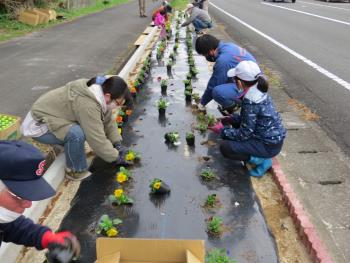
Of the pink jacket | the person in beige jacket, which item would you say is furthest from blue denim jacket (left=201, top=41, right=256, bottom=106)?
the pink jacket

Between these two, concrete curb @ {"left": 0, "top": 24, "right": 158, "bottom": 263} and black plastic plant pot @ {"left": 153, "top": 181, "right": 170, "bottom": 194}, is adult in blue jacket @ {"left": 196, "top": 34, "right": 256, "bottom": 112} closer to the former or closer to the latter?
black plastic plant pot @ {"left": 153, "top": 181, "right": 170, "bottom": 194}

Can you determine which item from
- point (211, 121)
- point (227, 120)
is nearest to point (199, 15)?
point (211, 121)

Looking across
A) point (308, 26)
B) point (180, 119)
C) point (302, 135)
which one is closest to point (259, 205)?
point (302, 135)

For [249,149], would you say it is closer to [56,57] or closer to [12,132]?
[12,132]

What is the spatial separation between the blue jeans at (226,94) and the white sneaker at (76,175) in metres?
2.10

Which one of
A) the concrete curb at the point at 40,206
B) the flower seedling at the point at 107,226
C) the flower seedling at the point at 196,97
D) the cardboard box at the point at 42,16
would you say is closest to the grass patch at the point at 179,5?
the cardboard box at the point at 42,16

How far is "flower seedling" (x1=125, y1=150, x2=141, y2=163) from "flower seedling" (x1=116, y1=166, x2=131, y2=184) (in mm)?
230

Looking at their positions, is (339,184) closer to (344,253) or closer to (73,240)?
(344,253)

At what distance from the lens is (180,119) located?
6.02 m

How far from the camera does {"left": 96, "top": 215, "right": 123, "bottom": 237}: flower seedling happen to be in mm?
3418

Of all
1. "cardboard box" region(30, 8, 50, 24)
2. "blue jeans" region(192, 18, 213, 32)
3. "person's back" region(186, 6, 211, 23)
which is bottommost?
"cardboard box" region(30, 8, 50, 24)

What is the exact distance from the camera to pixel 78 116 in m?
4.00

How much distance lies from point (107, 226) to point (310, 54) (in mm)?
9156

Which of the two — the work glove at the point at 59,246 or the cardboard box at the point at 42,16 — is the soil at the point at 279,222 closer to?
the work glove at the point at 59,246
